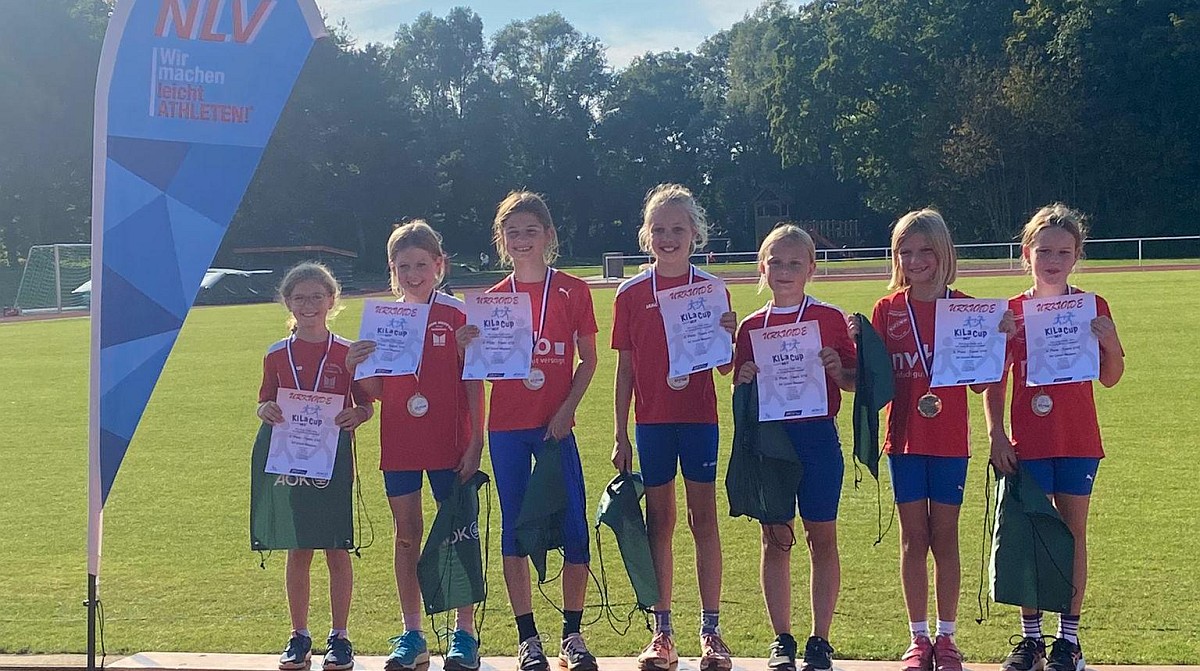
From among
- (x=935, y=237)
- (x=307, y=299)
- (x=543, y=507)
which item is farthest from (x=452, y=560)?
(x=935, y=237)

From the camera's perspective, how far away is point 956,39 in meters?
56.9

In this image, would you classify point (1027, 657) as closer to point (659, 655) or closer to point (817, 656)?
point (817, 656)

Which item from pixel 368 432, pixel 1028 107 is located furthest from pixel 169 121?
pixel 1028 107

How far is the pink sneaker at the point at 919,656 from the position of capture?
165 inches

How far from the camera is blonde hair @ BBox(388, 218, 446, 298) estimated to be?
4598 mm

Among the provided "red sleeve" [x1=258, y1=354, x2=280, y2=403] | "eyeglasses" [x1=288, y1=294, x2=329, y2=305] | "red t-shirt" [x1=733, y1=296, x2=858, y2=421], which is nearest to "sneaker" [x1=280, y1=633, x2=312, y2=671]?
"red sleeve" [x1=258, y1=354, x2=280, y2=403]

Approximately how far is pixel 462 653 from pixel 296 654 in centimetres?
65

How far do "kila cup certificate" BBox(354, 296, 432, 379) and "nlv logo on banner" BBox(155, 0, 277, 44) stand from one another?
3.89ft

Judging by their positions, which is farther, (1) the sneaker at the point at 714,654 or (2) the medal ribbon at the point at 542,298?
(2) the medal ribbon at the point at 542,298

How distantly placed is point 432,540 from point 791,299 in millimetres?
1706

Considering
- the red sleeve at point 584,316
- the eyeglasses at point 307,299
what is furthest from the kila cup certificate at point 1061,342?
the eyeglasses at point 307,299

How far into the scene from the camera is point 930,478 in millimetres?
4293

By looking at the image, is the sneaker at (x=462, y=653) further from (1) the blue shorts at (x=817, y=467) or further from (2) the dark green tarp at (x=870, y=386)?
(2) the dark green tarp at (x=870, y=386)

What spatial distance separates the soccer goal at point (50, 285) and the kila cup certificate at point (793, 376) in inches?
1338
